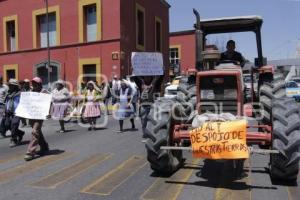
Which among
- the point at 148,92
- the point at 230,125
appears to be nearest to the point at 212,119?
the point at 230,125

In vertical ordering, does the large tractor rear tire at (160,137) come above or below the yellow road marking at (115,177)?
above

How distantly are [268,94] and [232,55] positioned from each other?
1319 millimetres

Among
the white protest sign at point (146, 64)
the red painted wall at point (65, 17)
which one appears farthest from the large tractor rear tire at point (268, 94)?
the red painted wall at point (65, 17)

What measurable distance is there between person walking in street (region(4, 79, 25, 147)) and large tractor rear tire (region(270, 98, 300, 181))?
7160 mm

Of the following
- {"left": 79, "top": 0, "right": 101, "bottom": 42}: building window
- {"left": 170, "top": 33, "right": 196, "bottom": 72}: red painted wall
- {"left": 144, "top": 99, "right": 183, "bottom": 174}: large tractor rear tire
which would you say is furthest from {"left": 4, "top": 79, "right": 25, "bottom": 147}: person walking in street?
{"left": 170, "top": 33, "right": 196, "bottom": 72}: red painted wall

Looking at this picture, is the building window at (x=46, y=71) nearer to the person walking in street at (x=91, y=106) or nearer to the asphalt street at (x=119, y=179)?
the person walking in street at (x=91, y=106)

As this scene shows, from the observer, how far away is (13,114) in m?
11.9

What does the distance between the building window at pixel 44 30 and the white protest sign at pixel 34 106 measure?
19952 millimetres

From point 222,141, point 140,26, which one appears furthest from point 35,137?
point 140,26

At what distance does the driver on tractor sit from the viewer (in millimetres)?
8766

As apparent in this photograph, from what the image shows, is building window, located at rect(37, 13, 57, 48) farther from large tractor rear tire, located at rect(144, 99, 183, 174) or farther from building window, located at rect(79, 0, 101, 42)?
large tractor rear tire, located at rect(144, 99, 183, 174)

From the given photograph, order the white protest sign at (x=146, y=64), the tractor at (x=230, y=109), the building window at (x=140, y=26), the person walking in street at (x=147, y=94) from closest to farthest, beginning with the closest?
the tractor at (x=230, y=109)
the person walking in street at (x=147, y=94)
the white protest sign at (x=146, y=64)
the building window at (x=140, y=26)

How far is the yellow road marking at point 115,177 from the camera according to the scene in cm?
655

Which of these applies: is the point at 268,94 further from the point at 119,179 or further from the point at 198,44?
the point at 119,179
